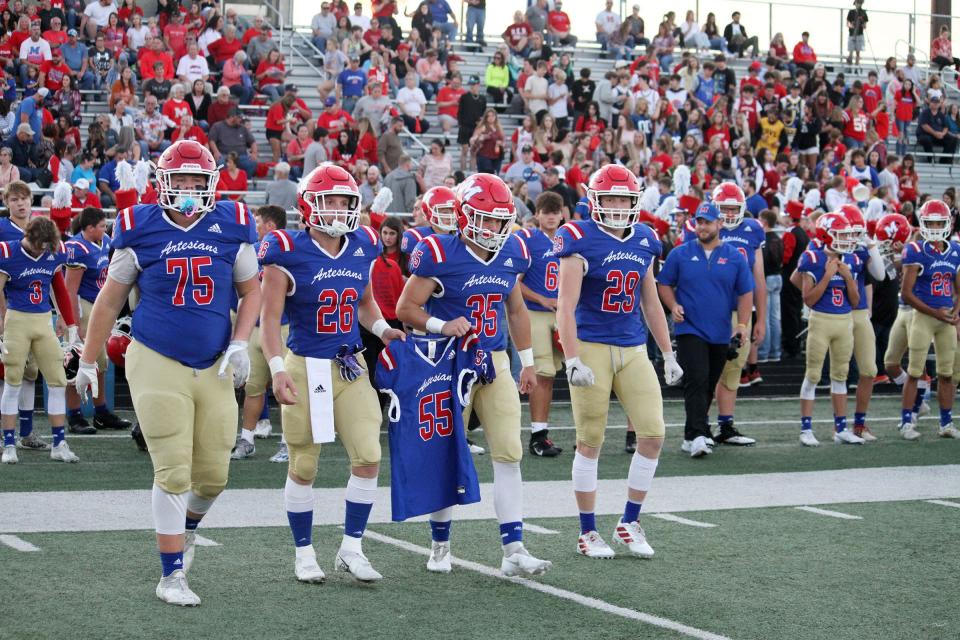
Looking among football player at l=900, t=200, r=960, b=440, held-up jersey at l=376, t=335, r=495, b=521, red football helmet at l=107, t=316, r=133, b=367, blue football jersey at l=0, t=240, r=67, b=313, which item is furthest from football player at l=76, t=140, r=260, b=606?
football player at l=900, t=200, r=960, b=440

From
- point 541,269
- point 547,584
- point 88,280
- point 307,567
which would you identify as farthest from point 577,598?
point 88,280

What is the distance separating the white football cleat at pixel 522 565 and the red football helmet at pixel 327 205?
5.16 feet

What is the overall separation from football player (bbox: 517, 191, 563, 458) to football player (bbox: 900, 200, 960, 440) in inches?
119

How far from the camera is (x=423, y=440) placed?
5988mm

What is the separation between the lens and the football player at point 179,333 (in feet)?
17.3

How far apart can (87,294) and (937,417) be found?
7.84m

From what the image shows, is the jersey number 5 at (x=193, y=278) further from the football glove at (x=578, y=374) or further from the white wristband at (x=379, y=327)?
the football glove at (x=578, y=374)

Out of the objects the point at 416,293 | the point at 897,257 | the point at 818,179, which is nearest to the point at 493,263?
the point at 416,293

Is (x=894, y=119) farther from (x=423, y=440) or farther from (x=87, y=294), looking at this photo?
(x=423, y=440)

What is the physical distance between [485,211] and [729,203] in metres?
4.76

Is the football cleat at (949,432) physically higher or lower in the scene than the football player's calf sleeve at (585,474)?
lower

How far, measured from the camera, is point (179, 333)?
531 cm

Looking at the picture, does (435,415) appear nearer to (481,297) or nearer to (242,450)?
(481,297)

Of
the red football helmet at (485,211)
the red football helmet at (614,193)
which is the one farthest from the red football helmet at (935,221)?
the red football helmet at (485,211)
